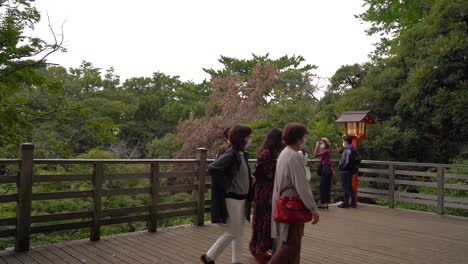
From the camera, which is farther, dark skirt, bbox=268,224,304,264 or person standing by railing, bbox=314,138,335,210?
person standing by railing, bbox=314,138,335,210

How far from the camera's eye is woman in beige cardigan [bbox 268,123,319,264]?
3.20 meters

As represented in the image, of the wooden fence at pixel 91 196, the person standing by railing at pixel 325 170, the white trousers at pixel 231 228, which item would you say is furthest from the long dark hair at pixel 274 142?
the person standing by railing at pixel 325 170

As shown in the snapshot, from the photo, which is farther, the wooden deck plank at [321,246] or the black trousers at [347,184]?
the black trousers at [347,184]

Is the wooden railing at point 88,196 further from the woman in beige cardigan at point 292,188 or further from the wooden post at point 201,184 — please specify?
the woman in beige cardigan at point 292,188

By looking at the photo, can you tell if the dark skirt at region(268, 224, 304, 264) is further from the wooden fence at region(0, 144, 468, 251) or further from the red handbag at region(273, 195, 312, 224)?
the wooden fence at region(0, 144, 468, 251)

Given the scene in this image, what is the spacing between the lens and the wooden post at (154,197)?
18.0 ft

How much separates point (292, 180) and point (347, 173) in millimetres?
5552

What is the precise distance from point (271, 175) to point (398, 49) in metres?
11.1

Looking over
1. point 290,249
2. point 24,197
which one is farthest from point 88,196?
point 290,249

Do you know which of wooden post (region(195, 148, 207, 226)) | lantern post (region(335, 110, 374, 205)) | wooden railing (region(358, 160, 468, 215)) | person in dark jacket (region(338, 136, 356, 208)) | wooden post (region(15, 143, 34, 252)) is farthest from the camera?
lantern post (region(335, 110, 374, 205))

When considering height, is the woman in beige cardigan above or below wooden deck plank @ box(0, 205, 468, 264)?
above

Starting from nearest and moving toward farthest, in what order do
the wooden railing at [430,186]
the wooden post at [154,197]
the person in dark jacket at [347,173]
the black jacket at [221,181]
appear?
the black jacket at [221,181]
the wooden post at [154,197]
the wooden railing at [430,186]
the person in dark jacket at [347,173]

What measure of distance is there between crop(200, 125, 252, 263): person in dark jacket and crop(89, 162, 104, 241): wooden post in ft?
5.66

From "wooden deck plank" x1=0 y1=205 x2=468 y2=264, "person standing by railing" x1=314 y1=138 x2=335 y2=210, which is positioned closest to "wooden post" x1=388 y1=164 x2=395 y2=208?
"person standing by railing" x1=314 y1=138 x2=335 y2=210
